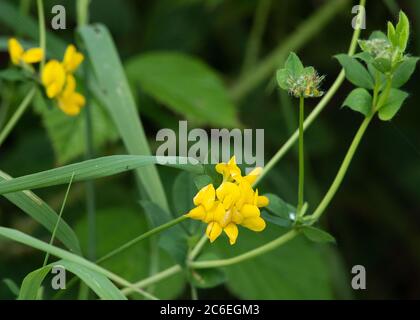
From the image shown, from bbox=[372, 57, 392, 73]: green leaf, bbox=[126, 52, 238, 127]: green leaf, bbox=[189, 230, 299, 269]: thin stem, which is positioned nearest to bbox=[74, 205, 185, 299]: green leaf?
bbox=[126, 52, 238, 127]: green leaf

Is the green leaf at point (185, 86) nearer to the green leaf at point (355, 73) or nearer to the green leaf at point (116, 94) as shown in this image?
the green leaf at point (116, 94)

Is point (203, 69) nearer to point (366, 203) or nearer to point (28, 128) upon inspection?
point (28, 128)

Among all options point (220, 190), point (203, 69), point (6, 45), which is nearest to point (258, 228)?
point (220, 190)

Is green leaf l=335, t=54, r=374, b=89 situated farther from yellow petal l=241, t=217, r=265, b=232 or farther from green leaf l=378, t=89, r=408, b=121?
yellow petal l=241, t=217, r=265, b=232

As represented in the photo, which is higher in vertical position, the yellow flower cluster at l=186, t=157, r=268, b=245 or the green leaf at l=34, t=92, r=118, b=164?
the green leaf at l=34, t=92, r=118, b=164

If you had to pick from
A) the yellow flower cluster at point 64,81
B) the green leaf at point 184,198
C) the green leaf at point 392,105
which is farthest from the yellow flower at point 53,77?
the green leaf at point 392,105
